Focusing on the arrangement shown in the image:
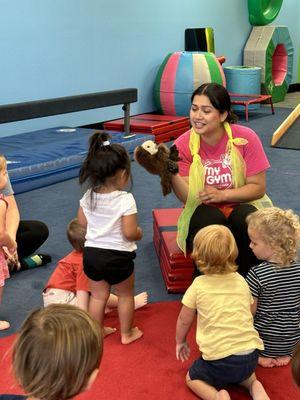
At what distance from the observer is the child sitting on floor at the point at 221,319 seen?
197 cm

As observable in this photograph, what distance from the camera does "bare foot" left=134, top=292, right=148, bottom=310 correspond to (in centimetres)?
274

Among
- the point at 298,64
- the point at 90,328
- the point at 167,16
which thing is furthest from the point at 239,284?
the point at 298,64

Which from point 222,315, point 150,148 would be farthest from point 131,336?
point 150,148

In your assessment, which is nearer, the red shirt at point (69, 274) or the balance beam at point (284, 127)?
the red shirt at point (69, 274)

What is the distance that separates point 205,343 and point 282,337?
1.40 ft

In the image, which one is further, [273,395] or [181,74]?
[181,74]

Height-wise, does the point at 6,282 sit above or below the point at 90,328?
below

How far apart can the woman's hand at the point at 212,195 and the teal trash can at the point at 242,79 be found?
6403 millimetres

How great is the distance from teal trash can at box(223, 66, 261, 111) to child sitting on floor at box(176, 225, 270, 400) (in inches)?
282

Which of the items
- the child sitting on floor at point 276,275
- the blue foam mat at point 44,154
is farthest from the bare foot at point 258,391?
the blue foam mat at point 44,154

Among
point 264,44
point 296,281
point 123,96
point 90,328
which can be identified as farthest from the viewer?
point 264,44

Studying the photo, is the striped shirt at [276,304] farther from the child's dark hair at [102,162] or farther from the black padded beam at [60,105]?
the black padded beam at [60,105]

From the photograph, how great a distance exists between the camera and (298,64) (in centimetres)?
1173

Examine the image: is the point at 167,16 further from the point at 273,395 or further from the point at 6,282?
the point at 273,395
